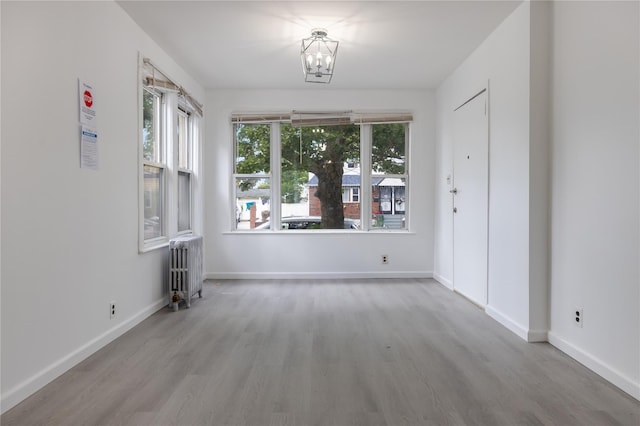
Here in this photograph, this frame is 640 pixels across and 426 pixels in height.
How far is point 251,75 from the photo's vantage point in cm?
475

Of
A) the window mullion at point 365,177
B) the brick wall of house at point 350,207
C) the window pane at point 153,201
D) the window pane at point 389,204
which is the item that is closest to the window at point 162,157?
the window pane at point 153,201

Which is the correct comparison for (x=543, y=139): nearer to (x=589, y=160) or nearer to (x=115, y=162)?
(x=589, y=160)

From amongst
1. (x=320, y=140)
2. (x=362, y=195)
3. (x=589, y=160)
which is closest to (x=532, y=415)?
(x=589, y=160)

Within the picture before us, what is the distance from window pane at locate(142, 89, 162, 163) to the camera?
371 centimetres

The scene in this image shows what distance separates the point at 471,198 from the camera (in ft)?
13.4

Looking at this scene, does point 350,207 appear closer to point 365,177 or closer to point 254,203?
point 365,177

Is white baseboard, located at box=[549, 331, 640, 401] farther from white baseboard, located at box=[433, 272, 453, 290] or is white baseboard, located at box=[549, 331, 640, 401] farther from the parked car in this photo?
the parked car

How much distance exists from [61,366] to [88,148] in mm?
1473

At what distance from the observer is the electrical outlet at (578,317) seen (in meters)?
2.55

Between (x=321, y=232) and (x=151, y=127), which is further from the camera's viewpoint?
(x=321, y=232)

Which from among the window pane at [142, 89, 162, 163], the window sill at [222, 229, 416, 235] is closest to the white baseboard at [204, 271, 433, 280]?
the window sill at [222, 229, 416, 235]

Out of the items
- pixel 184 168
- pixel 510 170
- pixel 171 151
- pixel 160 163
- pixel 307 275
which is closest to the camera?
pixel 510 170

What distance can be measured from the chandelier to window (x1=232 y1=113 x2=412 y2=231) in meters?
1.64

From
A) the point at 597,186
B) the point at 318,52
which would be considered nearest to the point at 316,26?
the point at 318,52
